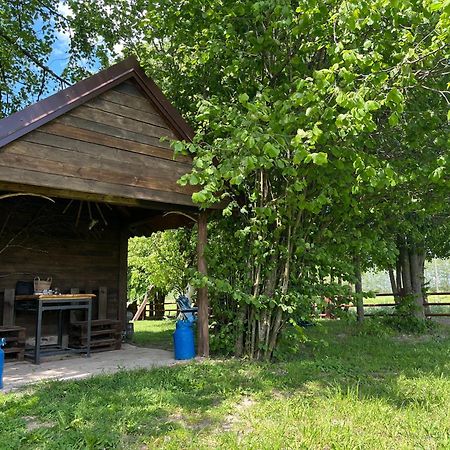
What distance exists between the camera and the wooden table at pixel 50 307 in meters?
6.09

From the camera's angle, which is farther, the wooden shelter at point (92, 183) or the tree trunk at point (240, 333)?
the tree trunk at point (240, 333)

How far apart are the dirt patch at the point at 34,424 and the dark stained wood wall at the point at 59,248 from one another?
155 inches

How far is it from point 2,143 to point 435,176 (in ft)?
15.8

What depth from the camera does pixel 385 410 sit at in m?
3.79

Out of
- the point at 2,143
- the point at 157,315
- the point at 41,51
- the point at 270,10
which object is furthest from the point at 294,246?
the point at 157,315

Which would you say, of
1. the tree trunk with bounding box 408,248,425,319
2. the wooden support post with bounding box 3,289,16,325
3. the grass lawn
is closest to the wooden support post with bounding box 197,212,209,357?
the grass lawn

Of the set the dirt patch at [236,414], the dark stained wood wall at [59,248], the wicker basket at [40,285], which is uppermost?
the dark stained wood wall at [59,248]

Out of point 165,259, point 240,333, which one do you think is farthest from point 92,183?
point 165,259

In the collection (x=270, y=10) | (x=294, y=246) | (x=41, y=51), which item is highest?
(x=41, y=51)

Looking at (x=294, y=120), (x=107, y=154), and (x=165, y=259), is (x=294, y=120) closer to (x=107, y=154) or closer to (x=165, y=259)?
(x=107, y=154)

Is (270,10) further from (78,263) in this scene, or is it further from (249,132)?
(78,263)

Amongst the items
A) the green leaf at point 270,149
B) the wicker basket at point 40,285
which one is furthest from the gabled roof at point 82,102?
the wicker basket at point 40,285

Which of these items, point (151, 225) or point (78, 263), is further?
point (151, 225)

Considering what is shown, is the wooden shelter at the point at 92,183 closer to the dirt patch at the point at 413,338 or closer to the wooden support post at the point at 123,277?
the wooden support post at the point at 123,277
